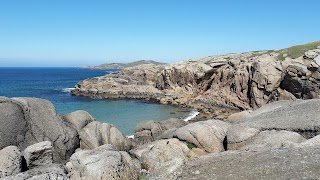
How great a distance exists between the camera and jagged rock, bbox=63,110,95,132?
91.1ft

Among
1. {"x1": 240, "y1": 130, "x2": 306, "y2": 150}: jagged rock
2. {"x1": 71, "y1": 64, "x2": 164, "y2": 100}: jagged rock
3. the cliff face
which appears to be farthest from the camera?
{"x1": 71, "y1": 64, "x2": 164, "y2": 100}: jagged rock

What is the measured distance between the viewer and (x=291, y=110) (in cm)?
2758

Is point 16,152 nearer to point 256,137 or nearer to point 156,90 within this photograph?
point 256,137

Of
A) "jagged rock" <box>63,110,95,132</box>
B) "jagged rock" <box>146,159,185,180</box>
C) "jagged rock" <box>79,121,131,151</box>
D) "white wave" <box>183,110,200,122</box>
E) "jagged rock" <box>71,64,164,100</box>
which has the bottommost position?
"white wave" <box>183,110,200,122</box>

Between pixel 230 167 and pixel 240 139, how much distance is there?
A: 955 cm

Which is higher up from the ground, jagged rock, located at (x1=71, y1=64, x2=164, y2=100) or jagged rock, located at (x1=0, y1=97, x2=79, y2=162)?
jagged rock, located at (x1=0, y1=97, x2=79, y2=162)

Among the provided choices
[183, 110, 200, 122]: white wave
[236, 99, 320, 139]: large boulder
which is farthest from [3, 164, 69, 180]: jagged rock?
[183, 110, 200, 122]: white wave

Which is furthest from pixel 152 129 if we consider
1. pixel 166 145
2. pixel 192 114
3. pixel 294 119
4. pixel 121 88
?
pixel 121 88

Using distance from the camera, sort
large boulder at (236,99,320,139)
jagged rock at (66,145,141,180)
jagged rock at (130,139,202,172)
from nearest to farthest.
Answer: jagged rock at (66,145,141,180), jagged rock at (130,139,202,172), large boulder at (236,99,320,139)

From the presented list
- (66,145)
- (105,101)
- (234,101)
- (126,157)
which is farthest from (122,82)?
(126,157)

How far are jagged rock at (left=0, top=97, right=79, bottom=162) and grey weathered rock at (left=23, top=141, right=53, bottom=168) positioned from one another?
436 centimetres

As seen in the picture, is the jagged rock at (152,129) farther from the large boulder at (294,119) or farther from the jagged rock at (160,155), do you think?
the jagged rock at (160,155)

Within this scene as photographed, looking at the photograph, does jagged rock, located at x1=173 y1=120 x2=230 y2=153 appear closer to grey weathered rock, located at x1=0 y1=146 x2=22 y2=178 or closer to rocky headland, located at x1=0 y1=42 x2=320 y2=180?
rocky headland, located at x1=0 y1=42 x2=320 y2=180

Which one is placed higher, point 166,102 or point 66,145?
point 66,145
